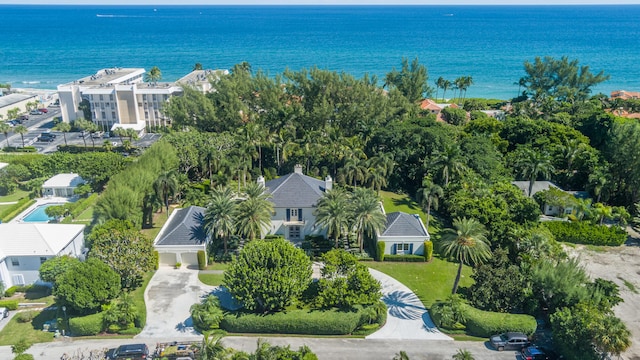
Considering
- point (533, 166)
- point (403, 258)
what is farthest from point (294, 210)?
point (533, 166)

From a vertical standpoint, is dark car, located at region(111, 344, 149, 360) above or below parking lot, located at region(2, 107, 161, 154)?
below

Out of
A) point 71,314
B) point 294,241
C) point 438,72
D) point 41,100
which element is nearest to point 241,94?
point 294,241

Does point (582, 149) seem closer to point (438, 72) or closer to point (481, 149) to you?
point (481, 149)

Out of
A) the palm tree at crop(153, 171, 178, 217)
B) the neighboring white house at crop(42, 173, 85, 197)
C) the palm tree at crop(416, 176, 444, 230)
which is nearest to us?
the palm tree at crop(153, 171, 178, 217)

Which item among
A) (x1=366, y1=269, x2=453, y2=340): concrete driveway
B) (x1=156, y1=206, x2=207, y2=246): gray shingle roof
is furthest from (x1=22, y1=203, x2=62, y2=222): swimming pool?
(x1=366, y1=269, x2=453, y2=340): concrete driveway

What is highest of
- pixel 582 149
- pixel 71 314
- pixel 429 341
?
pixel 582 149

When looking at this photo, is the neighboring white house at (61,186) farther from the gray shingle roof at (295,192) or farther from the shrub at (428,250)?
the shrub at (428,250)

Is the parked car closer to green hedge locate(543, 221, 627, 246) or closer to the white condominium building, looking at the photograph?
green hedge locate(543, 221, 627, 246)
